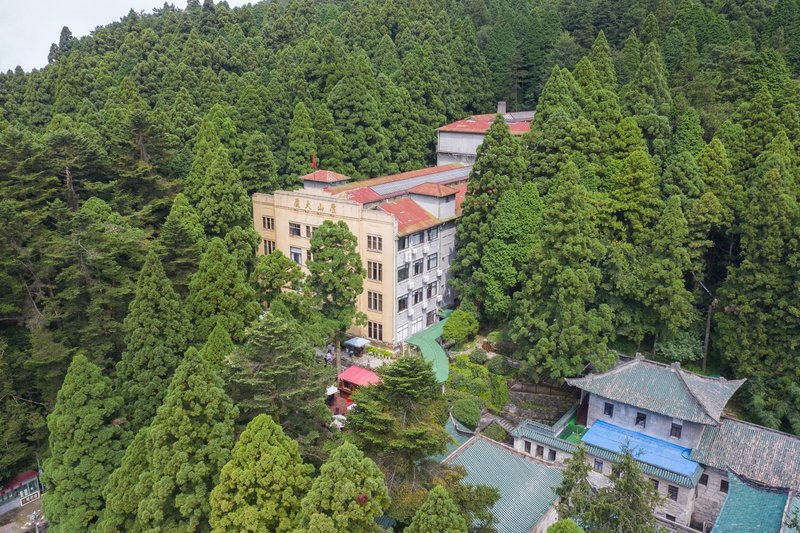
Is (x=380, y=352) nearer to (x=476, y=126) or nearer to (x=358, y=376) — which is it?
(x=358, y=376)

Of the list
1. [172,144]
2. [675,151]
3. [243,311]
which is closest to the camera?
[243,311]

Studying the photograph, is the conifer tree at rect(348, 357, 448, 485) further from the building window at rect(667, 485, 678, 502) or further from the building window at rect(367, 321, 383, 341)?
the building window at rect(367, 321, 383, 341)

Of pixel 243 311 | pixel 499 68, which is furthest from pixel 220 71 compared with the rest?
pixel 243 311

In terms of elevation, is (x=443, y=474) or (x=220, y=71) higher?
(x=220, y=71)

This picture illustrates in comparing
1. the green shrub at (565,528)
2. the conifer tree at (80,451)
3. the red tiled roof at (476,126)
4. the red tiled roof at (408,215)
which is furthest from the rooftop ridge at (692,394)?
the red tiled roof at (476,126)

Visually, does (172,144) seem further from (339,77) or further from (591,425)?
(591,425)

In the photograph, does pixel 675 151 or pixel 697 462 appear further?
pixel 675 151

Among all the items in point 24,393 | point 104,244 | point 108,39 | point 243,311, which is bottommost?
point 24,393

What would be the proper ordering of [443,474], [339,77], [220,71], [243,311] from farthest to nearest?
1. [220,71]
2. [339,77]
3. [243,311]
4. [443,474]
